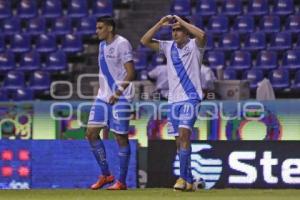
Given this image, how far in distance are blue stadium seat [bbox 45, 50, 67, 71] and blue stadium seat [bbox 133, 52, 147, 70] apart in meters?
1.87

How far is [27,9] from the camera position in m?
22.6

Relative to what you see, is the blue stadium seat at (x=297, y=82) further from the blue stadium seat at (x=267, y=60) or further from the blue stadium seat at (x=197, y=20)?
the blue stadium seat at (x=197, y=20)

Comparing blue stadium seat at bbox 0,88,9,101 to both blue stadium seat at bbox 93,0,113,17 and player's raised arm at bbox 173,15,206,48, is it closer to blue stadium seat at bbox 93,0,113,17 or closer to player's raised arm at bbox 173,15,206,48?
blue stadium seat at bbox 93,0,113,17

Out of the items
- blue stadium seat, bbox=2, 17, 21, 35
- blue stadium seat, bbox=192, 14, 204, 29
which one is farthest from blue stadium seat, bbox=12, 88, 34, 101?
blue stadium seat, bbox=192, 14, 204, 29

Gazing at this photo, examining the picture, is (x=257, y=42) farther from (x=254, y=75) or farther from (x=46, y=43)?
(x=46, y=43)

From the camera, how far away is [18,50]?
2170 centimetres

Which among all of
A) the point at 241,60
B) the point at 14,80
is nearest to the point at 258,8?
the point at 241,60

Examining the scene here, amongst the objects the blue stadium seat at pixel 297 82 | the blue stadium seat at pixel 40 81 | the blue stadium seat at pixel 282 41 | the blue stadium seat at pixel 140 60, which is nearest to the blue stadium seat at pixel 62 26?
the blue stadium seat at pixel 40 81

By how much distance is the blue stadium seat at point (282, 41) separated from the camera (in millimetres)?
19312

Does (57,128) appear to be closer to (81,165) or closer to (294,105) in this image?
(81,165)

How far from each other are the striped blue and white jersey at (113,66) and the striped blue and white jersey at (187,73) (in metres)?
0.64

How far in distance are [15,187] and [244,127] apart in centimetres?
343

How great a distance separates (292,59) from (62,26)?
573cm

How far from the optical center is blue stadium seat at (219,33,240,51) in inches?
774
